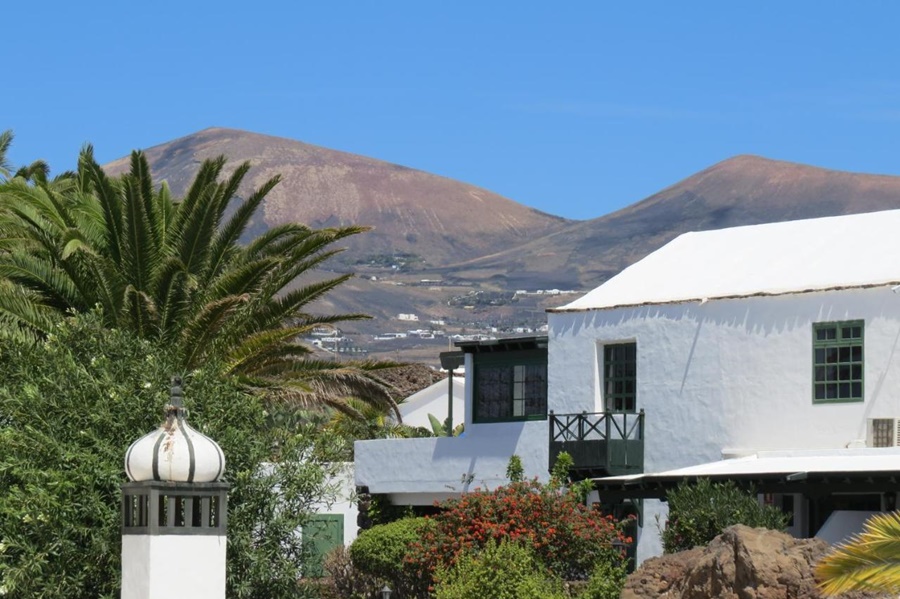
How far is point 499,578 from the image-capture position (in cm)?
2545

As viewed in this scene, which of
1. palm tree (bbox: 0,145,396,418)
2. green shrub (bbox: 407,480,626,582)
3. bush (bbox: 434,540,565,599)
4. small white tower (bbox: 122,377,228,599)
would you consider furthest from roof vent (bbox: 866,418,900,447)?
small white tower (bbox: 122,377,228,599)

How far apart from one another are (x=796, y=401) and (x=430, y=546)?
718cm

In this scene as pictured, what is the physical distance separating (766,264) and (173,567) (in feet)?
Answer: 57.4

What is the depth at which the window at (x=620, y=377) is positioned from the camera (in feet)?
108

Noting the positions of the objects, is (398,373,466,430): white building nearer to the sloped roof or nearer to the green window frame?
the green window frame

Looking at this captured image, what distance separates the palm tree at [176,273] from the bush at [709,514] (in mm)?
8023

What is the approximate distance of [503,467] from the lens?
3328cm

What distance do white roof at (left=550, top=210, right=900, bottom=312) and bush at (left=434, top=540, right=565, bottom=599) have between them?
7.52 meters

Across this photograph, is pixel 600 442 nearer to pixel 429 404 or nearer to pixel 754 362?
pixel 754 362

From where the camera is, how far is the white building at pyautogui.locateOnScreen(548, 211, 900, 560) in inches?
1156

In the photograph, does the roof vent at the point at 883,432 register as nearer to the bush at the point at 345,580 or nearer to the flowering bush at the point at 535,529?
the flowering bush at the point at 535,529

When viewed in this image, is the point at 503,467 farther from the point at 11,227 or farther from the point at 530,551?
the point at 11,227

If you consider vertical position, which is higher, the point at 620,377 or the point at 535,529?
the point at 620,377

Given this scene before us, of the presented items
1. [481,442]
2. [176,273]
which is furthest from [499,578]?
[481,442]
